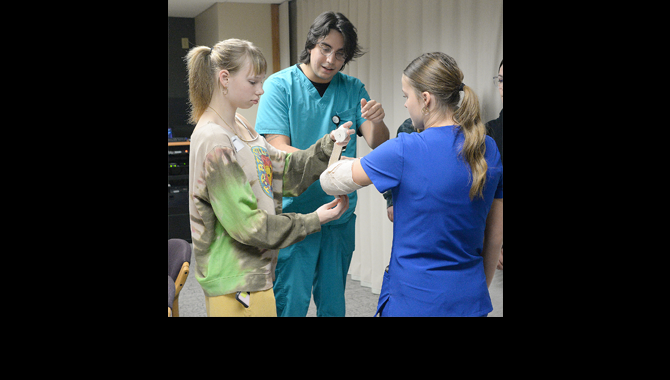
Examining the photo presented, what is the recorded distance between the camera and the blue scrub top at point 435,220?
1.21m

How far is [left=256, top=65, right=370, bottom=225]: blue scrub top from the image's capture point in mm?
1742

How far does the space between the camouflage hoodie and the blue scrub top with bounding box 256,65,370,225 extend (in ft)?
1.05

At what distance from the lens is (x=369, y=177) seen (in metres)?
1.23

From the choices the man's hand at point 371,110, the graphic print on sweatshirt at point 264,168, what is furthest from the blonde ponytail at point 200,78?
the man's hand at point 371,110

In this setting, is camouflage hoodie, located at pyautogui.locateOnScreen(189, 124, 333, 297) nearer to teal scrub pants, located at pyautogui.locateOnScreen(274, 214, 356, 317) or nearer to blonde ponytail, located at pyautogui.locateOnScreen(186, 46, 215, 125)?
blonde ponytail, located at pyautogui.locateOnScreen(186, 46, 215, 125)

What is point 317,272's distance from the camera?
1.82 meters

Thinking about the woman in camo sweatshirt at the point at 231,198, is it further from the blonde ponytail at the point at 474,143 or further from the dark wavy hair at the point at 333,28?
the dark wavy hair at the point at 333,28

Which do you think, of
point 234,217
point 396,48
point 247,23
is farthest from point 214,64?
point 247,23

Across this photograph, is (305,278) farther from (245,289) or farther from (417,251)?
(417,251)

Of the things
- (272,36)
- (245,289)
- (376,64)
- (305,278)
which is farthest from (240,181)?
(272,36)

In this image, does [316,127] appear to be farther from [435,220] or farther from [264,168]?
[435,220]

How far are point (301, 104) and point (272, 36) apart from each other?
3.11 metres

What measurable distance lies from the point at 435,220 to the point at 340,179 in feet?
0.85

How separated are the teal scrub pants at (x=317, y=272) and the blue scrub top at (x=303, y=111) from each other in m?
0.08
